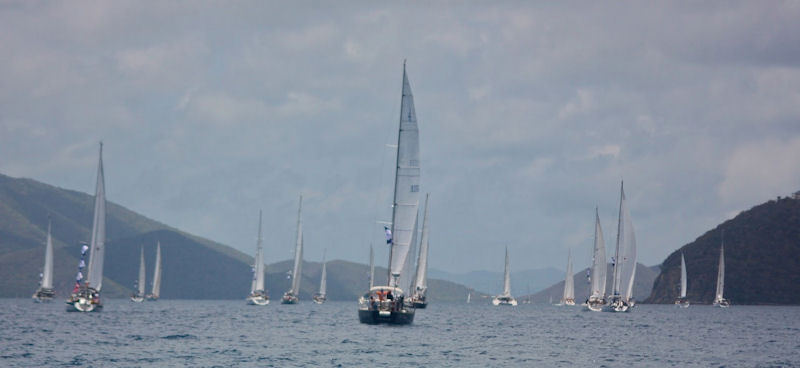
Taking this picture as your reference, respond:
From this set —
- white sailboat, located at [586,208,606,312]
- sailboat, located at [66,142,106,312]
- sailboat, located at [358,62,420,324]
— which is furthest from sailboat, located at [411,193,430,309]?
sailboat, located at [358,62,420,324]

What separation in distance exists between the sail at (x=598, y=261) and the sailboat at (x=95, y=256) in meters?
78.7

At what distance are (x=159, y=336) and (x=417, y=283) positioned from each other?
8961 centimetres

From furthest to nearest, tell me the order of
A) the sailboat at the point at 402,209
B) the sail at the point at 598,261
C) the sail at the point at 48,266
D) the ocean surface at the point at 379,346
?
the sail at the point at 48,266, the sail at the point at 598,261, the sailboat at the point at 402,209, the ocean surface at the point at 379,346

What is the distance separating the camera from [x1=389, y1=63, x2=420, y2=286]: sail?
84062 millimetres

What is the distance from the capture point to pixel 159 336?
78.4 meters

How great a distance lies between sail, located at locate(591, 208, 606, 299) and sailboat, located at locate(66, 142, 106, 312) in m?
78.7

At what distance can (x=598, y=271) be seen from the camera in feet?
523

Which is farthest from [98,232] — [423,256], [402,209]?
[423,256]

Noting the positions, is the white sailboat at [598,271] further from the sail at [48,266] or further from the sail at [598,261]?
the sail at [48,266]

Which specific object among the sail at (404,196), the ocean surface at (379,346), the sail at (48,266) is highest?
the sail at (404,196)

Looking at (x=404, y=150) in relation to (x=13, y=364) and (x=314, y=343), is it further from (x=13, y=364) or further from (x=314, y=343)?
(x=13, y=364)

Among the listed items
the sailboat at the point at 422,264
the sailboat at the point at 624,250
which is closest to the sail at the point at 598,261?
the sailboat at the point at 624,250

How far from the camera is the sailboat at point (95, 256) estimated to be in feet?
364

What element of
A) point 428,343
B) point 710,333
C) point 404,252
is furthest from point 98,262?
point 710,333
